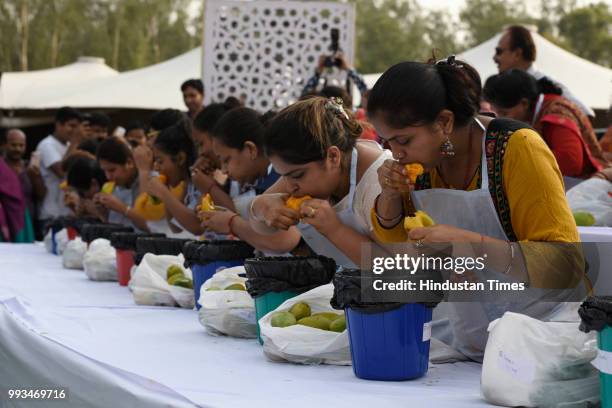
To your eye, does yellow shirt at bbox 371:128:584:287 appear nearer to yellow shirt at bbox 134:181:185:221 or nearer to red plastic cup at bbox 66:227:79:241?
yellow shirt at bbox 134:181:185:221

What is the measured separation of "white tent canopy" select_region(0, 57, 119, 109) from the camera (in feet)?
41.6

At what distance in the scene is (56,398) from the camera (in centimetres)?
222

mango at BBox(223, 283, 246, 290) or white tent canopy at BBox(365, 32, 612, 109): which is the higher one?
white tent canopy at BBox(365, 32, 612, 109)

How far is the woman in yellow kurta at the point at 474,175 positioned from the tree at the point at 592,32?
3106 cm

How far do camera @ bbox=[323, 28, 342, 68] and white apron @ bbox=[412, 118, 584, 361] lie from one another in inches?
171

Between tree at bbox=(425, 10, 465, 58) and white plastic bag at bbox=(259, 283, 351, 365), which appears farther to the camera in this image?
tree at bbox=(425, 10, 465, 58)

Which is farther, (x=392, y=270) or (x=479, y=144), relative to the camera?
(x=479, y=144)

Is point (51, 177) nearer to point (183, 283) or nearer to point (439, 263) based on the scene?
point (183, 283)

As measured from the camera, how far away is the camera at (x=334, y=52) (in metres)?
6.44

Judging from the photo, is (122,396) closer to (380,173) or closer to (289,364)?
(289,364)

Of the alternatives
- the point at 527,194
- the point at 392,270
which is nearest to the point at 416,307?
the point at 392,270

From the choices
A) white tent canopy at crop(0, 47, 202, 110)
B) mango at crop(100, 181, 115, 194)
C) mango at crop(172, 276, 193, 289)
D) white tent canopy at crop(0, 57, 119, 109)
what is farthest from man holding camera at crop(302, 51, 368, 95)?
white tent canopy at crop(0, 57, 119, 109)

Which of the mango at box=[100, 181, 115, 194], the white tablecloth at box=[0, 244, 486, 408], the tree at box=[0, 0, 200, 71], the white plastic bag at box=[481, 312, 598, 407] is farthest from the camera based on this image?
the tree at box=[0, 0, 200, 71]

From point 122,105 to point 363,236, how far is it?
9.72 metres
